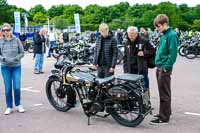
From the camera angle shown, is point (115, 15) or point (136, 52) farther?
point (115, 15)

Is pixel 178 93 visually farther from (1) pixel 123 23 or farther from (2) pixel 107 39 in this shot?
(1) pixel 123 23

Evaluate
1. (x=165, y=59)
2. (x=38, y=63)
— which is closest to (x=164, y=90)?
(x=165, y=59)

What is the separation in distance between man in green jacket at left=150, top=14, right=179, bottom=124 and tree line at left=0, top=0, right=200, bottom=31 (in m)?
75.6

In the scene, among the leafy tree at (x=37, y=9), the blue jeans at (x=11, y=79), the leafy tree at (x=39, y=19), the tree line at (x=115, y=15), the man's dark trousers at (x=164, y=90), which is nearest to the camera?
the man's dark trousers at (x=164, y=90)

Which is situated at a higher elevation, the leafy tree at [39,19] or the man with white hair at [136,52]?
the leafy tree at [39,19]

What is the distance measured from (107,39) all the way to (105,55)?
0.32m

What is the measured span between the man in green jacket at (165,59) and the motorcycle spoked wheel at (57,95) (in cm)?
185

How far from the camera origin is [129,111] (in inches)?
273

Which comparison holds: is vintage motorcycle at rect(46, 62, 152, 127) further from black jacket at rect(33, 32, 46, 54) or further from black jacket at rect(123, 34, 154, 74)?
black jacket at rect(33, 32, 46, 54)

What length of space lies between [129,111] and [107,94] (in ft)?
1.58

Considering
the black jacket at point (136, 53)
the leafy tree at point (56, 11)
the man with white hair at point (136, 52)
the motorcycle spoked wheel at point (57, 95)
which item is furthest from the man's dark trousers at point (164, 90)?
the leafy tree at point (56, 11)

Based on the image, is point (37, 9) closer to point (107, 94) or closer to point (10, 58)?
point (10, 58)

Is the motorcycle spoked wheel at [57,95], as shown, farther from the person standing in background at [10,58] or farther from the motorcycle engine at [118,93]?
the motorcycle engine at [118,93]

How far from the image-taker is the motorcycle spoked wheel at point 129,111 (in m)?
6.79
